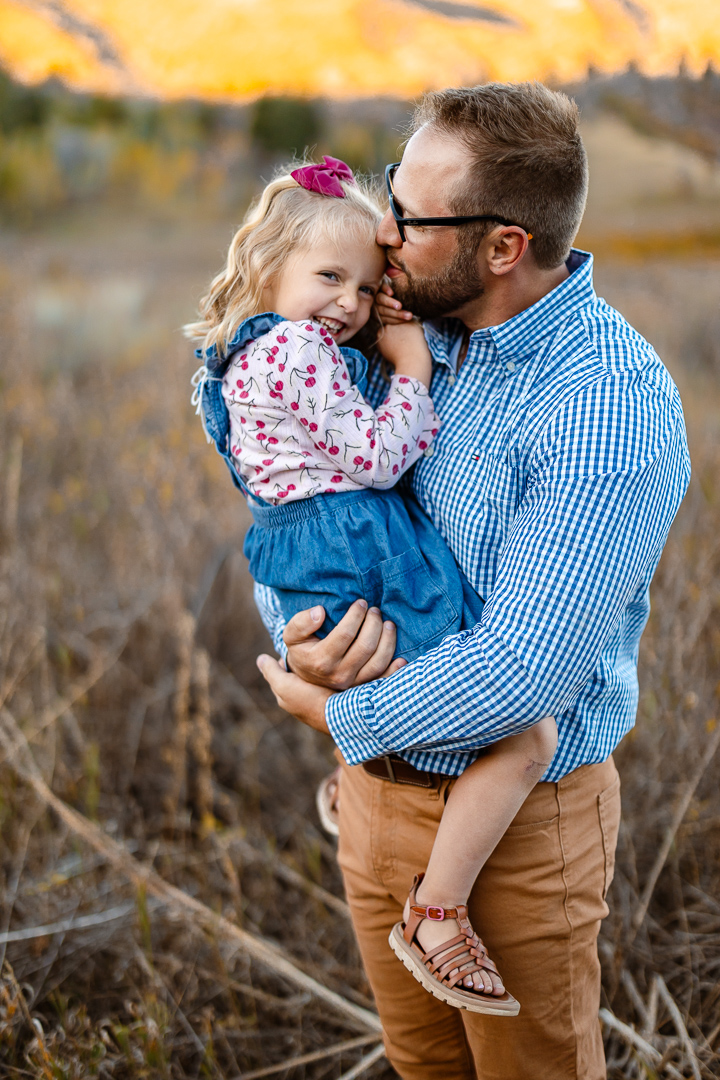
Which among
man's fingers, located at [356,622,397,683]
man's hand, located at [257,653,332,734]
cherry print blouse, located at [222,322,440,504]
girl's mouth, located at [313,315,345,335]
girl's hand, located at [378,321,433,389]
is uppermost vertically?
girl's mouth, located at [313,315,345,335]

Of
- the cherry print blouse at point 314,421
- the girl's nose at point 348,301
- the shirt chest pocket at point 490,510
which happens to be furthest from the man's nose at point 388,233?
the shirt chest pocket at point 490,510

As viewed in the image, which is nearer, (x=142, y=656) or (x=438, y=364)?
(x=438, y=364)

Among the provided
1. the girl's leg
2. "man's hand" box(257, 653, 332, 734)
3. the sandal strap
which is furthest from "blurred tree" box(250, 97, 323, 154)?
the sandal strap

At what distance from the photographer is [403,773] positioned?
1516mm

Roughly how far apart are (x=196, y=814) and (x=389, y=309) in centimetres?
251

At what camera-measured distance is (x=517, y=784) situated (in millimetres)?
1359

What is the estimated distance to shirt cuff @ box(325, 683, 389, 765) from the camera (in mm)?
1382

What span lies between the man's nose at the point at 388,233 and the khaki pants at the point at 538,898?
43.9 inches

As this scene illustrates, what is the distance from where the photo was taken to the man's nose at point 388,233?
1591 millimetres

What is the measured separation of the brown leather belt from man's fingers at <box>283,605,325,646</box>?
276 mm

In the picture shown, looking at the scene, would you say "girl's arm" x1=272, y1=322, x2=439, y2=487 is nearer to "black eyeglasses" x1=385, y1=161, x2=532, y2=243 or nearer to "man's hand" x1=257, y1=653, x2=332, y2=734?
"black eyeglasses" x1=385, y1=161, x2=532, y2=243

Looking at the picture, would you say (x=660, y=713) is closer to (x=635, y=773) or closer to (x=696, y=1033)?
(x=635, y=773)

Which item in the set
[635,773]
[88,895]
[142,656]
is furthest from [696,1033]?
[142,656]

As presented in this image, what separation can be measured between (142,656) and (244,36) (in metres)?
10.0
